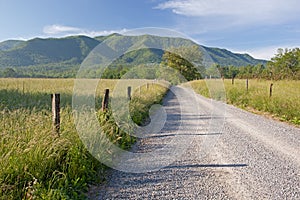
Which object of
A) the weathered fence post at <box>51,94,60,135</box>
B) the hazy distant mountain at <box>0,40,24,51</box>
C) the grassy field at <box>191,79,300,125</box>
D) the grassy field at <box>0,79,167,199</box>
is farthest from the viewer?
the hazy distant mountain at <box>0,40,24,51</box>

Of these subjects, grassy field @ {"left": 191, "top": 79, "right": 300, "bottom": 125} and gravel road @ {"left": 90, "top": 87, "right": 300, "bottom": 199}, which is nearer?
gravel road @ {"left": 90, "top": 87, "right": 300, "bottom": 199}

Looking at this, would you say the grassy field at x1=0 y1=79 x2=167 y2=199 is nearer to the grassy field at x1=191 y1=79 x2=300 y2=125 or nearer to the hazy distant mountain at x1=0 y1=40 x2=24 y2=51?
the grassy field at x1=191 y1=79 x2=300 y2=125

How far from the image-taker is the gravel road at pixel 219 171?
3291 millimetres

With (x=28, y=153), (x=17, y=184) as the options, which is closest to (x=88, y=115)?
(x=28, y=153)

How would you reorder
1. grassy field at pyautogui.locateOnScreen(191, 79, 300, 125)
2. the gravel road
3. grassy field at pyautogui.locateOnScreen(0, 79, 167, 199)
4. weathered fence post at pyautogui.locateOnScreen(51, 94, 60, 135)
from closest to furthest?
grassy field at pyautogui.locateOnScreen(0, 79, 167, 199), the gravel road, weathered fence post at pyautogui.locateOnScreen(51, 94, 60, 135), grassy field at pyautogui.locateOnScreen(191, 79, 300, 125)

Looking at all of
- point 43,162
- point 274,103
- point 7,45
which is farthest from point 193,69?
point 7,45

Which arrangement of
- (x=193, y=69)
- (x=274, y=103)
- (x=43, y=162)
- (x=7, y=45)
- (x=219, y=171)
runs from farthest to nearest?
(x=7, y=45), (x=193, y=69), (x=274, y=103), (x=219, y=171), (x=43, y=162)

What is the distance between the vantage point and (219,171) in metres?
4.10

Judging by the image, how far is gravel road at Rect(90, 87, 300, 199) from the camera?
329cm

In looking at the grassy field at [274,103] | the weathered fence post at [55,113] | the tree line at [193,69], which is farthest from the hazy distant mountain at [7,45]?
the weathered fence post at [55,113]

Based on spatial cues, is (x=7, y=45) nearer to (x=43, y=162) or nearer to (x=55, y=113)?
(x=55, y=113)

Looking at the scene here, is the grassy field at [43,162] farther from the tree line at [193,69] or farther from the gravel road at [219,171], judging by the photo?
the tree line at [193,69]

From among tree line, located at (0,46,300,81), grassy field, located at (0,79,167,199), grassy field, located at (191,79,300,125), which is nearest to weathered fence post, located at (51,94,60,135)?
grassy field, located at (0,79,167,199)

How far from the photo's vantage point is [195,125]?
8109 mm
